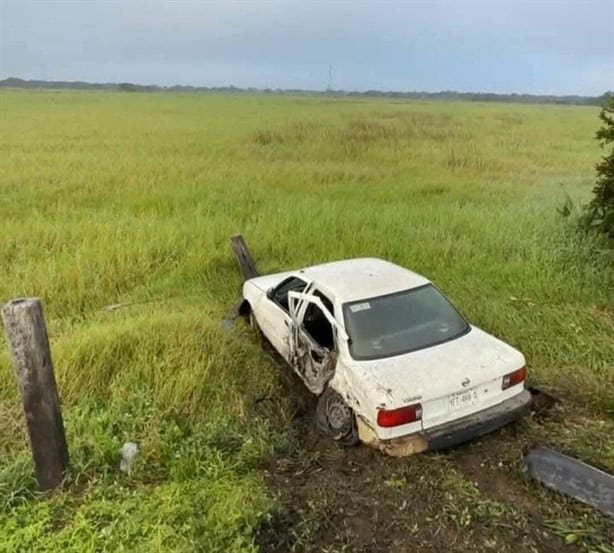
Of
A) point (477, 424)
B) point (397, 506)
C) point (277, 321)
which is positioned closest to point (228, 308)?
point (277, 321)

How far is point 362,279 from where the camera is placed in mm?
5082

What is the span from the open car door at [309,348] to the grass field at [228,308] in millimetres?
360

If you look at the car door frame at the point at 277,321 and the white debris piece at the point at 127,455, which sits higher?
the car door frame at the point at 277,321

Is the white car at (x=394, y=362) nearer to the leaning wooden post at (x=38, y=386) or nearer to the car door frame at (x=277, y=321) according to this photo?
the car door frame at (x=277, y=321)

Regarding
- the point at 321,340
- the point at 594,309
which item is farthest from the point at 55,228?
the point at 594,309

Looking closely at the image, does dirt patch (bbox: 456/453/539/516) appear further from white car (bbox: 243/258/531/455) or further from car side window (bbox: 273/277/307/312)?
car side window (bbox: 273/277/307/312)

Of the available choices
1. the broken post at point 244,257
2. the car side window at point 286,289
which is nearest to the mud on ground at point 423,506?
the car side window at point 286,289

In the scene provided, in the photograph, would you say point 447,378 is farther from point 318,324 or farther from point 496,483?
point 318,324

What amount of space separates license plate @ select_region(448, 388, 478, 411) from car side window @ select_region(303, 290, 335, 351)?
1.34m

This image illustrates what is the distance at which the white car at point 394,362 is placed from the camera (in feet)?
13.2

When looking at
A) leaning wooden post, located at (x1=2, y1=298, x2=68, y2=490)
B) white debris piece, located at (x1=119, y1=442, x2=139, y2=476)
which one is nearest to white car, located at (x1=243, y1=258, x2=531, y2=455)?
white debris piece, located at (x1=119, y1=442, x2=139, y2=476)

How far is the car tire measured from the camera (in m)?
4.34

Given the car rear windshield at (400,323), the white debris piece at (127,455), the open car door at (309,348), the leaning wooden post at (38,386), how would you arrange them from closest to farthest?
the leaning wooden post at (38,386)
the white debris piece at (127,455)
the car rear windshield at (400,323)
the open car door at (309,348)

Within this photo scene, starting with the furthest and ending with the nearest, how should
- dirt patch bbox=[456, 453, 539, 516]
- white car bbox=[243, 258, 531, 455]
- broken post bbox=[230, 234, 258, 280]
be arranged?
1. broken post bbox=[230, 234, 258, 280]
2. white car bbox=[243, 258, 531, 455]
3. dirt patch bbox=[456, 453, 539, 516]
